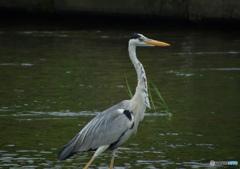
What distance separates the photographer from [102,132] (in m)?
8.68

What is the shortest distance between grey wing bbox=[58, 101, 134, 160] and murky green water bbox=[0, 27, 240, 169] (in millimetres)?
724

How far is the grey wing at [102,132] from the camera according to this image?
340 inches

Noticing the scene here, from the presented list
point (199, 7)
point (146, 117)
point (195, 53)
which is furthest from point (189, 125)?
point (199, 7)

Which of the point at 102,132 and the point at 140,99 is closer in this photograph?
the point at 102,132

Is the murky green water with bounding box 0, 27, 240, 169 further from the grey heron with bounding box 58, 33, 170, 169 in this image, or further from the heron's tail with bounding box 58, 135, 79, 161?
the heron's tail with bounding box 58, 135, 79, 161

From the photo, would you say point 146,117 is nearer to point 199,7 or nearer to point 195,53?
point 195,53

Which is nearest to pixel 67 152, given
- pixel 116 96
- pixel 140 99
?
pixel 140 99

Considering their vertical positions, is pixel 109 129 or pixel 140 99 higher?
pixel 140 99

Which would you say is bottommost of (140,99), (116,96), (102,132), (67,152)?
(116,96)

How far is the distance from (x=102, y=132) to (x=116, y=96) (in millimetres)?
5677

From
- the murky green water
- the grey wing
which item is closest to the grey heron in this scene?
the grey wing

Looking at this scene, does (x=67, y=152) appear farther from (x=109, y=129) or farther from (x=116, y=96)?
(x=116, y=96)

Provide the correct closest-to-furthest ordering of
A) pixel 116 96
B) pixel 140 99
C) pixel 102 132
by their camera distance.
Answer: pixel 102 132
pixel 140 99
pixel 116 96

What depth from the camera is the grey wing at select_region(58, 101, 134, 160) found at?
862 centimetres
